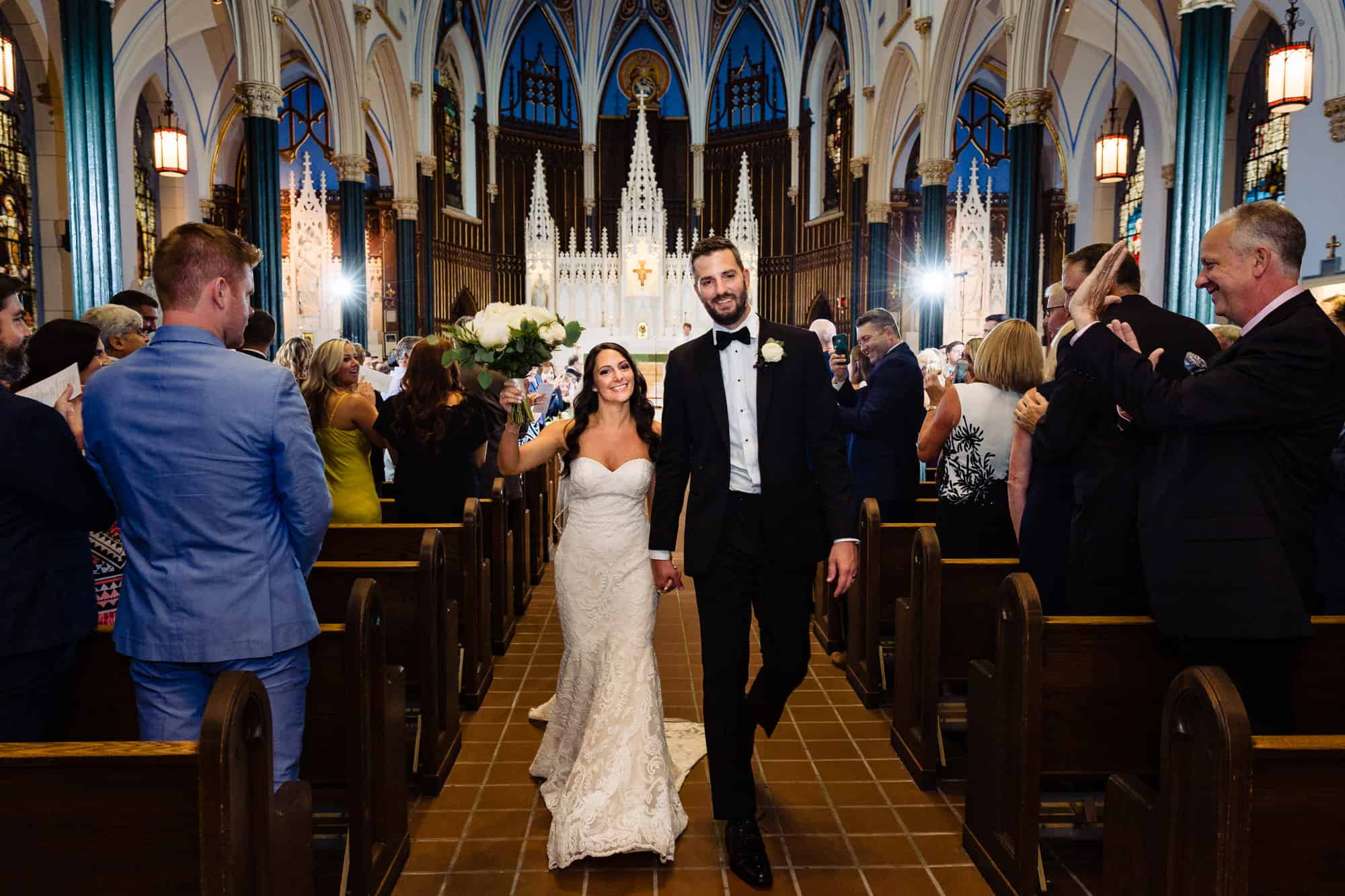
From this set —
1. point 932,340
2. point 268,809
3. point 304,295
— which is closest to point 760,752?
point 268,809

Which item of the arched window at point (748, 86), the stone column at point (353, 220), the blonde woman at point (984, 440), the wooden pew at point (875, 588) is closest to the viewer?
the blonde woman at point (984, 440)

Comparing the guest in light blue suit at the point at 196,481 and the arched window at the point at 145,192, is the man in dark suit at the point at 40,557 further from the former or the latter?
the arched window at the point at 145,192

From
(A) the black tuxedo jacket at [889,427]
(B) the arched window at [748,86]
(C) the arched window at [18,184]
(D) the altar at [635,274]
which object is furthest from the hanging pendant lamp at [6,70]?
(B) the arched window at [748,86]

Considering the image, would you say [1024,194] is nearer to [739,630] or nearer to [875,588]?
[875,588]

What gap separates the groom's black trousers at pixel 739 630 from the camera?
8.38 feet

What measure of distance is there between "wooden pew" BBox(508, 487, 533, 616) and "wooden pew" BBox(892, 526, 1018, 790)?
2631mm

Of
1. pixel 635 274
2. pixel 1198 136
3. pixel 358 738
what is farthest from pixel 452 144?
pixel 358 738

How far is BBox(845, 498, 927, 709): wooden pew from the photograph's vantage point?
3740 mm

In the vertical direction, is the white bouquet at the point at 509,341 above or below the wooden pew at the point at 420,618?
above

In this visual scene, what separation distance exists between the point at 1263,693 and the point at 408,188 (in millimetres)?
15774

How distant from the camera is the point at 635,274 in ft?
55.0

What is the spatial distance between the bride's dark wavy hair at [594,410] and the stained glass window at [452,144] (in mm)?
15953

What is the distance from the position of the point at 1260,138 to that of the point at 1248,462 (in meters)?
12.0

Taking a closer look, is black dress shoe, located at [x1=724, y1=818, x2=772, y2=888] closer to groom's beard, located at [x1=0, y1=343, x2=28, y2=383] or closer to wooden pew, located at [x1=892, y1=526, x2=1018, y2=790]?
wooden pew, located at [x1=892, y1=526, x2=1018, y2=790]
